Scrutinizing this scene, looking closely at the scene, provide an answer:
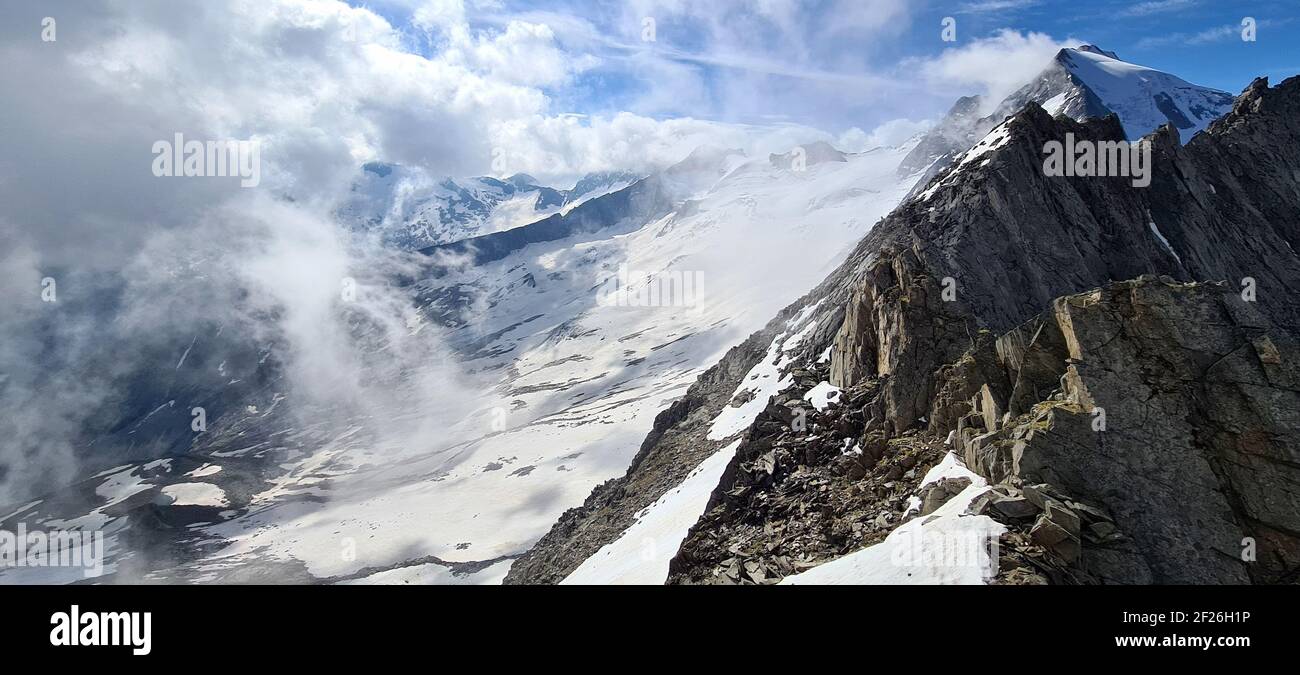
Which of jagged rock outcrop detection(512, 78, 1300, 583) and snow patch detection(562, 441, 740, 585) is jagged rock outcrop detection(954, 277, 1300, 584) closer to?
jagged rock outcrop detection(512, 78, 1300, 583)

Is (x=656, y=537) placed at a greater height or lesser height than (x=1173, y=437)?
lesser

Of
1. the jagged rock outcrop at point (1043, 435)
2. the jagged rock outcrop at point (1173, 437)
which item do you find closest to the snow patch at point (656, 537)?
the jagged rock outcrop at point (1043, 435)

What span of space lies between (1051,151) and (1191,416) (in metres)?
56.3

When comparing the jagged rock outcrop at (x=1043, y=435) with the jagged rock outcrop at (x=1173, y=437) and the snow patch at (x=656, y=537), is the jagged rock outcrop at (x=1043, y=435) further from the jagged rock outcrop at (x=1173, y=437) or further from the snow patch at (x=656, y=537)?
the snow patch at (x=656, y=537)

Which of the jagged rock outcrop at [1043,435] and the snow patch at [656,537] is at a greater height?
the jagged rock outcrop at [1043,435]

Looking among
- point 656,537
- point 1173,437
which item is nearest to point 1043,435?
point 1173,437

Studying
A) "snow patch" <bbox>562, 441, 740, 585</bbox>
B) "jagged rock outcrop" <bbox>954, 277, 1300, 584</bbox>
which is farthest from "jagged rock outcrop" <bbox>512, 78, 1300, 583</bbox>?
"snow patch" <bbox>562, 441, 740, 585</bbox>

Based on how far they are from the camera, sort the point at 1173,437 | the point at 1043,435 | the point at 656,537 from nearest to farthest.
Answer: the point at 1173,437, the point at 1043,435, the point at 656,537

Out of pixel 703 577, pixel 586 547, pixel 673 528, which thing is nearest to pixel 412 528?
pixel 586 547

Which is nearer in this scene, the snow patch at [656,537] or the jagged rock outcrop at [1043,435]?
the jagged rock outcrop at [1043,435]

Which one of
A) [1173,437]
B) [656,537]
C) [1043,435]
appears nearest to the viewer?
[1173,437]

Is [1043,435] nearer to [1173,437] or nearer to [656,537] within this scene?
[1173,437]

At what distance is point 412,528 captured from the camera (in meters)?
125
